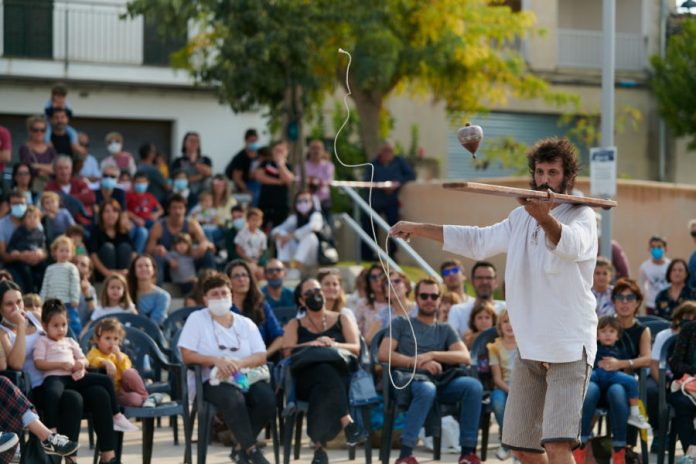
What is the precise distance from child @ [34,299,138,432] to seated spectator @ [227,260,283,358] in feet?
6.24

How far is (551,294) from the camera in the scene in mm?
6809

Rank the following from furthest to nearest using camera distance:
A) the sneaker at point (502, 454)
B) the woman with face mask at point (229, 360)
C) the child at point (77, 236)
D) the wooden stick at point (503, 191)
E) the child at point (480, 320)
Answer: the child at point (77, 236) → the child at point (480, 320) → the sneaker at point (502, 454) → the woman with face mask at point (229, 360) → the wooden stick at point (503, 191)

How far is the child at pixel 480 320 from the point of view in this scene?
12.0m

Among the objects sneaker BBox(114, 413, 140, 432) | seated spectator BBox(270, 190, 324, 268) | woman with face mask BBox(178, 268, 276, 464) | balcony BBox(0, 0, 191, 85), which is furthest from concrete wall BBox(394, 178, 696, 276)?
sneaker BBox(114, 413, 140, 432)

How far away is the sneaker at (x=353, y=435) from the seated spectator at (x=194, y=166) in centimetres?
753

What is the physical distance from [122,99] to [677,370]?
1586 cm

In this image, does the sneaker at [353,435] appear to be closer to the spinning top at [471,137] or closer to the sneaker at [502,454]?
the sneaker at [502,454]

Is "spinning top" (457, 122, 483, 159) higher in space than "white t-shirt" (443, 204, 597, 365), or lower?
higher

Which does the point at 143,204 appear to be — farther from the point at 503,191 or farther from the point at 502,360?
the point at 503,191

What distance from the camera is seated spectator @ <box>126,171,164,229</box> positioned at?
16.2m

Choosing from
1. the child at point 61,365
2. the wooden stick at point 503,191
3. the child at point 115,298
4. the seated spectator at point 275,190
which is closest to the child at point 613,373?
the child at point 61,365

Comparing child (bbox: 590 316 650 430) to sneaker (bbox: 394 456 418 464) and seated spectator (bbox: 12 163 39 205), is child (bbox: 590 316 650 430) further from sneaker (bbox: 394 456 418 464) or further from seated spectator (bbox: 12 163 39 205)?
seated spectator (bbox: 12 163 39 205)

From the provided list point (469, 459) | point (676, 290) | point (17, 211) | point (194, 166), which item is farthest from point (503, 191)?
point (194, 166)

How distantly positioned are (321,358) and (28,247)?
186 inches
